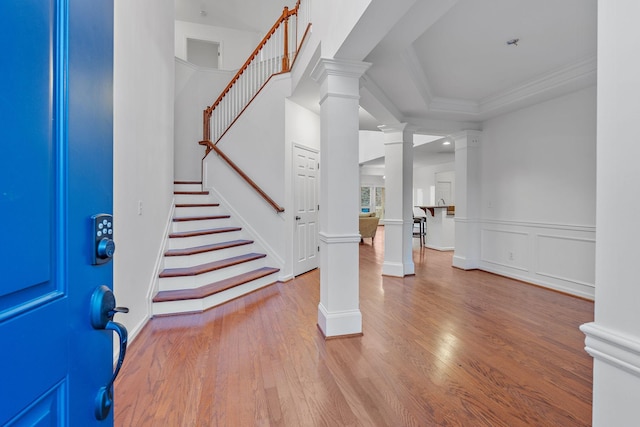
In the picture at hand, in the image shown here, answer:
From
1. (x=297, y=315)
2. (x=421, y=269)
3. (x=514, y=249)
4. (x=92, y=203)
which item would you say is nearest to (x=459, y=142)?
(x=514, y=249)

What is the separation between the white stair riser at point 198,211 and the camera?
13.6 ft

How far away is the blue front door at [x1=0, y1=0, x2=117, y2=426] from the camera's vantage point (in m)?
0.41

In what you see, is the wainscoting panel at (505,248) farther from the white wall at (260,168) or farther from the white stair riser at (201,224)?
the white stair riser at (201,224)

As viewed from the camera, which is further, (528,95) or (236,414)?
(528,95)

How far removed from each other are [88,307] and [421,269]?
5.14 meters

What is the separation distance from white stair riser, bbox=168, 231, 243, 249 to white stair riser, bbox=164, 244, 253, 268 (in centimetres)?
24

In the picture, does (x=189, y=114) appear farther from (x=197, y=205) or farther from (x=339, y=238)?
(x=339, y=238)

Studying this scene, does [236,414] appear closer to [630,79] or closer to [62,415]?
[62,415]

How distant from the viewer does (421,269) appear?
16.9 ft

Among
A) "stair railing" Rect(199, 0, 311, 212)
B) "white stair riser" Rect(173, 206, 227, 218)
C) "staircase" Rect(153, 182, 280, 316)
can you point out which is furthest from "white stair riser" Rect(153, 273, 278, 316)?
"white stair riser" Rect(173, 206, 227, 218)

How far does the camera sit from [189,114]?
19.9 feet

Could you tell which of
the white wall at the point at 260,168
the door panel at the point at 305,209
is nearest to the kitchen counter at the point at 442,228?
the door panel at the point at 305,209

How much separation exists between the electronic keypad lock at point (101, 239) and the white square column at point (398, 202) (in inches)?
168

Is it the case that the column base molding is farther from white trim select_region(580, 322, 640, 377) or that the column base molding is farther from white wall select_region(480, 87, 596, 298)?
white wall select_region(480, 87, 596, 298)
